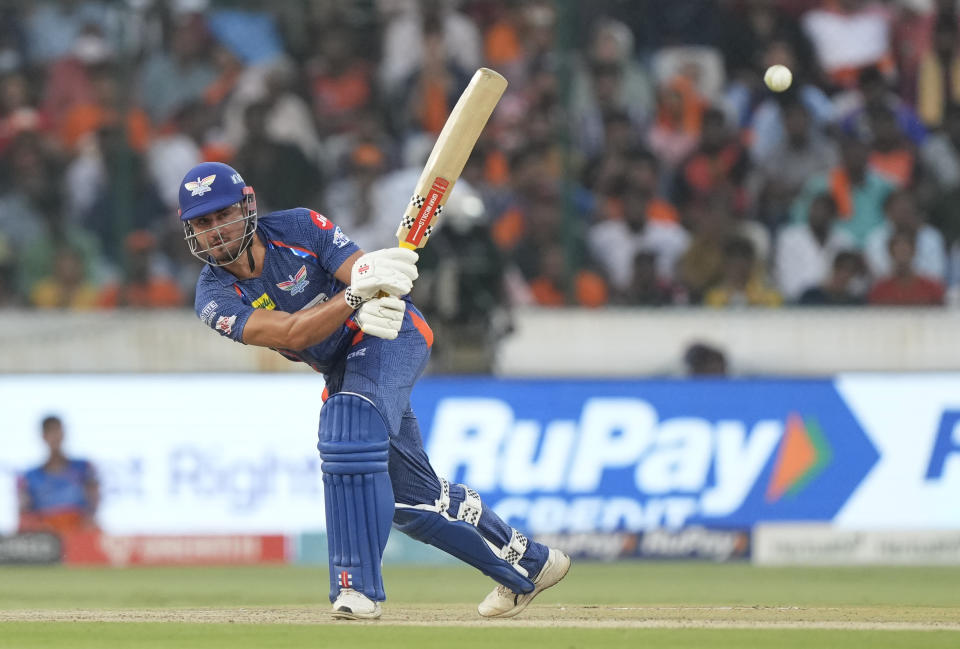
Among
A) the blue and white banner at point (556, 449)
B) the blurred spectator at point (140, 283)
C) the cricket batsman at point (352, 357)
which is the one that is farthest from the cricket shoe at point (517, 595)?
the blurred spectator at point (140, 283)

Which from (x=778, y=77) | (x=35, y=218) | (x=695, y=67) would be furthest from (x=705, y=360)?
(x=35, y=218)

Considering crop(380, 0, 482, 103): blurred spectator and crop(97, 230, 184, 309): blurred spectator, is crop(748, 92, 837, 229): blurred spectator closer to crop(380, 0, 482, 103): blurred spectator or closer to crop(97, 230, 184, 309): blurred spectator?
crop(380, 0, 482, 103): blurred spectator

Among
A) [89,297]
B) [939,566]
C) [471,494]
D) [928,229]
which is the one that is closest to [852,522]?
[939,566]

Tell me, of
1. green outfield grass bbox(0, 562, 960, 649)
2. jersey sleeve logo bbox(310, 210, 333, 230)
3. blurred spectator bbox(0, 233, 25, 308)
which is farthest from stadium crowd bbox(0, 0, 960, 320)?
jersey sleeve logo bbox(310, 210, 333, 230)

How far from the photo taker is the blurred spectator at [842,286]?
10602 millimetres

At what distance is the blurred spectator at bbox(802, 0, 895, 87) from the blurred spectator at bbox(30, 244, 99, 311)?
544 cm

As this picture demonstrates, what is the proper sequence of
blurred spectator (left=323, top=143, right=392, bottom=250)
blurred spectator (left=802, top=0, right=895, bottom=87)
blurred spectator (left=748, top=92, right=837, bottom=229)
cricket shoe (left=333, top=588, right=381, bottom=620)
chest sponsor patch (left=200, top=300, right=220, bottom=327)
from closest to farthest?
cricket shoe (left=333, top=588, right=381, bottom=620), chest sponsor patch (left=200, top=300, right=220, bottom=327), blurred spectator (left=323, top=143, right=392, bottom=250), blurred spectator (left=748, top=92, right=837, bottom=229), blurred spectator (left=802, top=0, right=895, bottom=87)

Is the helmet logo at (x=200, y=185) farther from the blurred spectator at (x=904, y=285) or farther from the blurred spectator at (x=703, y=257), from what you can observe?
the blurred spectator at (x=904, y=285)

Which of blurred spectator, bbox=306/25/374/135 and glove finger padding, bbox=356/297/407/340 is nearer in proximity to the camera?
glove finger padding, bbox=356/297/407/340

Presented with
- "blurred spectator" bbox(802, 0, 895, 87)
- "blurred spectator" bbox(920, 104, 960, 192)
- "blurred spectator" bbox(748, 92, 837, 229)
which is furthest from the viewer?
"blurred spectator" bbox(802, 0, 895, 87)

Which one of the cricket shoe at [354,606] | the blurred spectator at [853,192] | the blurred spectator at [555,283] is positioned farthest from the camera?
the blurred spectator at [853,192]

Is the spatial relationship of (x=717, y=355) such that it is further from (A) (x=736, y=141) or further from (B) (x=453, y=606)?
(B) (x=453, y=606)

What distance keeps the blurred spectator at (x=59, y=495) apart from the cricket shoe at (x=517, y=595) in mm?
4181

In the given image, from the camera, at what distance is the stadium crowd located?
1060 cm
